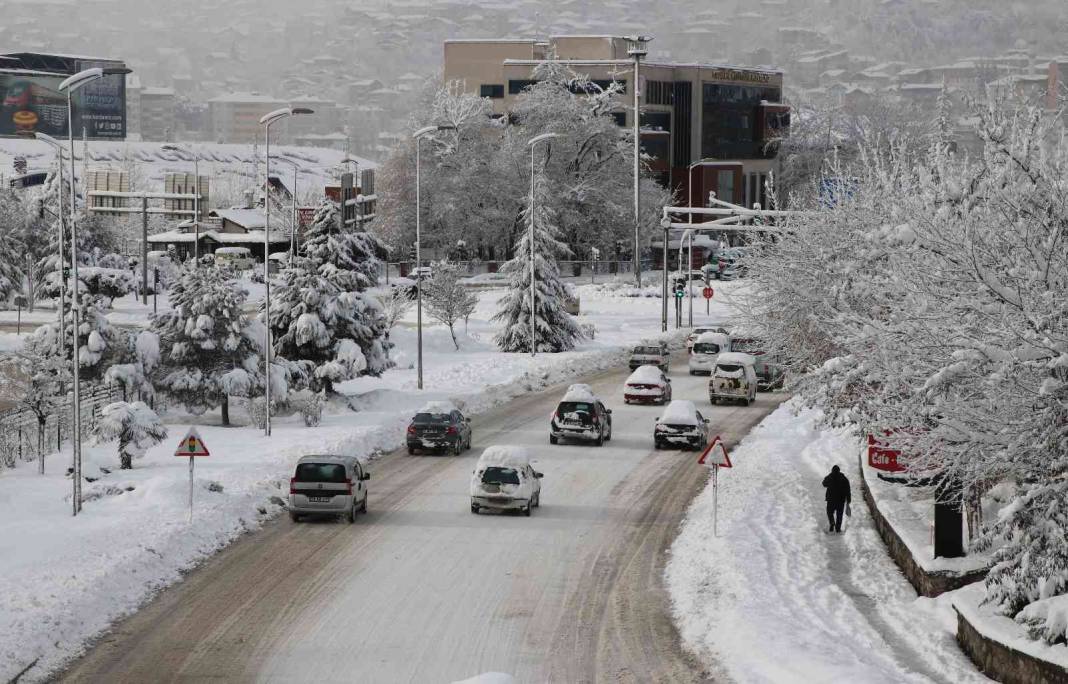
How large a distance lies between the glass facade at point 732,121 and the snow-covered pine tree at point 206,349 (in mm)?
107644

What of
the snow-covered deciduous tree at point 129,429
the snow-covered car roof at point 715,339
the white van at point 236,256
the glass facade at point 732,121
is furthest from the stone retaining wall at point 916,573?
the glass facade at point 732,121

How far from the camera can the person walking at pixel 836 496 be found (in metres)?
31.8

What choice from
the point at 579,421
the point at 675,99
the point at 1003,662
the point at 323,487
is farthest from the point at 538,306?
the point at 675,99

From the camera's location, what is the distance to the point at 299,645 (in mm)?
22391

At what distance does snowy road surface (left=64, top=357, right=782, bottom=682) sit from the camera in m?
21.5

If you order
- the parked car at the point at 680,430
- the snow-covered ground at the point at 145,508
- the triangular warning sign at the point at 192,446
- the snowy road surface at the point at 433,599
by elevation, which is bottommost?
the snowy road surface at the point at 433,599

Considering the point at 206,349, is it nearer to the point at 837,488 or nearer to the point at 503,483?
the point at 503,483

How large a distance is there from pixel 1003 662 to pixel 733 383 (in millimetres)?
32912

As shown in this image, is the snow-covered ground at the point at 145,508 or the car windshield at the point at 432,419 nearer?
the snow-covered ground at the point at 145,508

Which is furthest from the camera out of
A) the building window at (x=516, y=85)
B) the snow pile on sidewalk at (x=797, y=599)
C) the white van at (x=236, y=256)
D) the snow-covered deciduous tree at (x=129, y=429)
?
the building window at (x=516, y=85)

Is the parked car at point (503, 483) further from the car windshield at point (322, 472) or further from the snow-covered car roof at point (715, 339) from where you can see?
the snow-covered car roof at point (715, 339)

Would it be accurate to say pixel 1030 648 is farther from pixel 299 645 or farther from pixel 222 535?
pixel 222 535

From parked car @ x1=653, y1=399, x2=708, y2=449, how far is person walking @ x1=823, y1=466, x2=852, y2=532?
35.8ft

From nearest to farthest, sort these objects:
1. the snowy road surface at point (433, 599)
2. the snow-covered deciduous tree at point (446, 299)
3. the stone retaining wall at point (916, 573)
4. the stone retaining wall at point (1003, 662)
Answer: the stone retaining wall at point (1003, 662) < the snowy road surface at point (433, 599) < the stone retaining wall at point (916, 573) < the snow-covered deciduous tree at point (446, 299)
